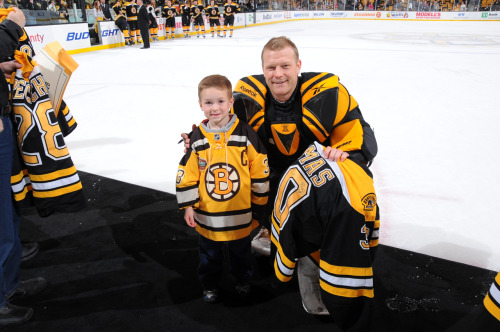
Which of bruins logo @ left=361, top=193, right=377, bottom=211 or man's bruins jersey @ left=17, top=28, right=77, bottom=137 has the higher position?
man's bruins jersey @ left=17, top=28, right=77, bottom=137

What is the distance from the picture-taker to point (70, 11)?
35.5ft

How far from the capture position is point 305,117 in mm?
1726

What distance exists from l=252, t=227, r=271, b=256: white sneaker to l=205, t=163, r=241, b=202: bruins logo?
0.65 meters

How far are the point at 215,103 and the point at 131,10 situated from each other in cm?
1196

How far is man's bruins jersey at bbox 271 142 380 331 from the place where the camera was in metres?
1.31

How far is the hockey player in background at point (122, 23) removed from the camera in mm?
11844

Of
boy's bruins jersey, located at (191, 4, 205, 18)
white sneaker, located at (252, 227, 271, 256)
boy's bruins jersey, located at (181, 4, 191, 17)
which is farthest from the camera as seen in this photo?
boy's bruins jersey, located at (191, 4, 205, 18)

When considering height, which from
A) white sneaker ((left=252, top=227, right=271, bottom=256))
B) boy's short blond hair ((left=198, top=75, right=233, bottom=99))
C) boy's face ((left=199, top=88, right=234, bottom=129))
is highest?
boy's short blond hair ((left=198, top=75, right=233, bottom=99))

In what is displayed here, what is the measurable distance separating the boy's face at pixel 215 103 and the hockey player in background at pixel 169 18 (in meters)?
13.3

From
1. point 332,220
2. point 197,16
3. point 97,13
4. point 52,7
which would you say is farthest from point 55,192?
point 197,16

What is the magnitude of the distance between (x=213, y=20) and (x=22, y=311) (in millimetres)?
14350

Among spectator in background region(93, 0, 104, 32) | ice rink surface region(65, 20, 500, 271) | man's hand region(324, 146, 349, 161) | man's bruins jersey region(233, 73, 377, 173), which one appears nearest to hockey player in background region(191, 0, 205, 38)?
spectator in background region(93, 0, 104, 32)

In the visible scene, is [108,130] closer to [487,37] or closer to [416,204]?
[416,204]

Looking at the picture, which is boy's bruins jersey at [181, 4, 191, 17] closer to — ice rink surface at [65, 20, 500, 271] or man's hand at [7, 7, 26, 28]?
ice rink surface at [65, 20, 500, 271]
